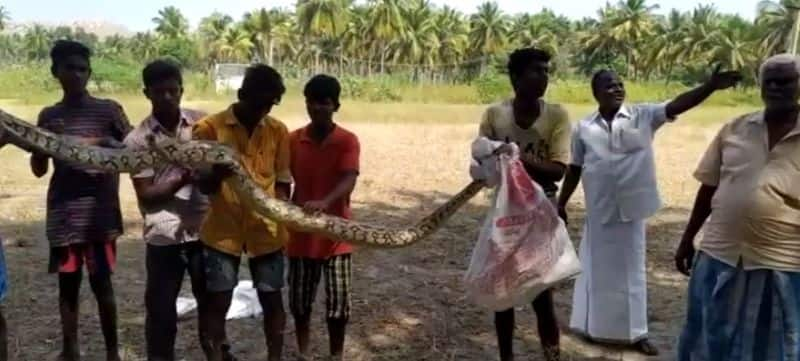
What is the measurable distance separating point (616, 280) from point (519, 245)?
63.0 inches

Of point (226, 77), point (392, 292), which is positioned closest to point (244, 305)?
point (392, 292)

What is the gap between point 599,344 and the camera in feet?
19.6

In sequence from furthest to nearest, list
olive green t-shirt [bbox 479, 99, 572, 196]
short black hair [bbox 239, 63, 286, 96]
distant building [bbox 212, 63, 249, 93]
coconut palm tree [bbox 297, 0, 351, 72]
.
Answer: coconut palm tree [bbox 297, 0, 351, 72] < distant building [bbox 212, 63, 249, 93] < olive green t-shirt [bbox 479, 99, 572, 196] < short black hair [bbox 239, 63, 286, 96]

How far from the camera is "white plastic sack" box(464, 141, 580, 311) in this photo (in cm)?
457

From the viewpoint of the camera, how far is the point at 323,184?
4766mm

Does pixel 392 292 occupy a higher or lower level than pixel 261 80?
lower

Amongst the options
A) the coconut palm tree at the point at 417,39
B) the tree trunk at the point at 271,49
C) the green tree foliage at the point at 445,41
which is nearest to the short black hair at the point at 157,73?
the green tree foliage at the point at 445,41

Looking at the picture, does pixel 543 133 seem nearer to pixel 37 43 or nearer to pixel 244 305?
pixel 244 305

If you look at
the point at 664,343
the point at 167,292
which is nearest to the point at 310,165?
the point at 167,292

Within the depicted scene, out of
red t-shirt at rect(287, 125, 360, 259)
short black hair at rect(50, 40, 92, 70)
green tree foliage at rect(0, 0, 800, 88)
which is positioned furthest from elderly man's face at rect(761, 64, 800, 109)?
green tree foliage at rect(0, 0, 800, 88)

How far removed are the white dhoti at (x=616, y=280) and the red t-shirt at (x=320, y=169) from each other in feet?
6.73

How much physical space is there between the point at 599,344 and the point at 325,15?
61879 millimetres

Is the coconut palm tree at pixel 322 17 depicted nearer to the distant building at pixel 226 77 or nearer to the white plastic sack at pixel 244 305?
the distant building at pixel 226 77

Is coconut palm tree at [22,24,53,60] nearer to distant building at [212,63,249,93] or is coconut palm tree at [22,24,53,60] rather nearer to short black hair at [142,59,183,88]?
distant building at [212,63,249,93]
